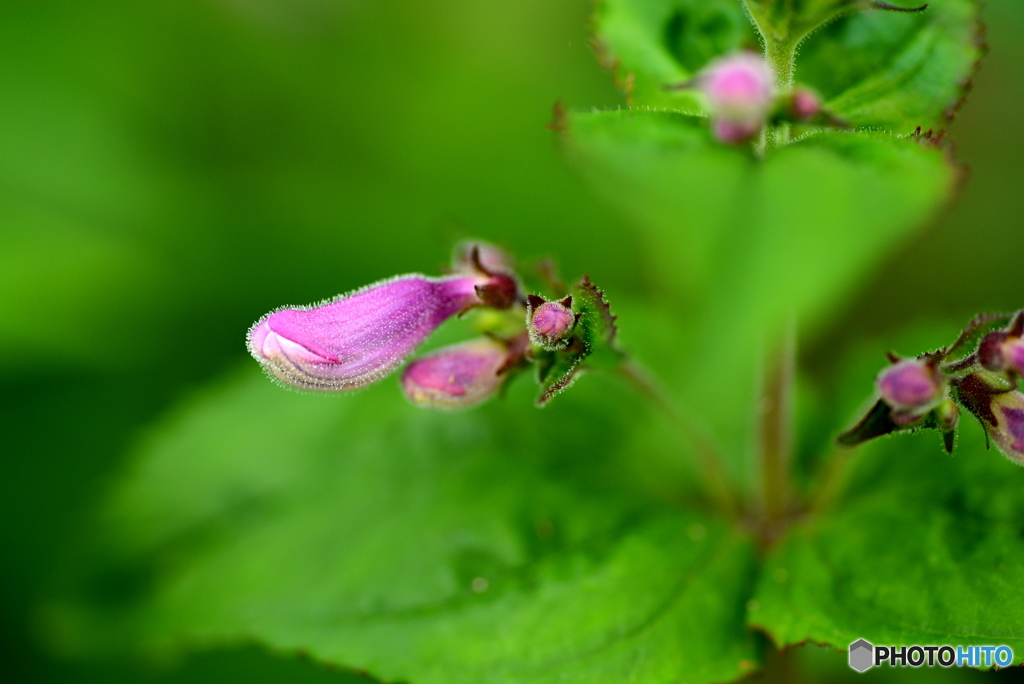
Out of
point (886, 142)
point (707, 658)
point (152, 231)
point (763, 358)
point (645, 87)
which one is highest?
point (152, 231)

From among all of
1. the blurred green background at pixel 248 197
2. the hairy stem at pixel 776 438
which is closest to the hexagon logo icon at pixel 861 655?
the hairy stem at pixel 776 438

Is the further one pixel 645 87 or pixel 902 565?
pixel 902 565

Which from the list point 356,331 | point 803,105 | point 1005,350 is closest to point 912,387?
point 1005,350

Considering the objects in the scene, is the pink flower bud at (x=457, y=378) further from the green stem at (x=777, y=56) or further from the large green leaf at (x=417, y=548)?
the green stem at (x=777, y=56)

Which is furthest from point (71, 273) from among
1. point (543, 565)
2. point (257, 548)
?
point (543, 565)

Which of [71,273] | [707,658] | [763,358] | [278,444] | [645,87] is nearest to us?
[645,87]

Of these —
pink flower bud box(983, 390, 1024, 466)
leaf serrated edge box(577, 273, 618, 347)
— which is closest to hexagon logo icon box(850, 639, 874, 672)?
pink flower bud box(983, 390, 1024, 466)

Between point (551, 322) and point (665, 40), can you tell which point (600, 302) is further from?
point (665, 40)

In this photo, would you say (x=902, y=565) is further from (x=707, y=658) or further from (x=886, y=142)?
(x=886, y=142)
